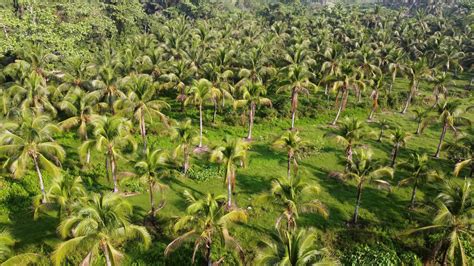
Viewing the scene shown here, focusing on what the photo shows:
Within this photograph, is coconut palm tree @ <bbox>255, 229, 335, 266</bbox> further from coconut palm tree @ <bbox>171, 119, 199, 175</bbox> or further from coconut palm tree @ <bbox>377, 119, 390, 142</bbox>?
coconut palm tree @ <bbox>377, 119, 390, 142</bbox>

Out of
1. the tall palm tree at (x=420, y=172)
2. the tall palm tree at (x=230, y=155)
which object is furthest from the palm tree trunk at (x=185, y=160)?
the tall palm tree at (x=420, y=172)

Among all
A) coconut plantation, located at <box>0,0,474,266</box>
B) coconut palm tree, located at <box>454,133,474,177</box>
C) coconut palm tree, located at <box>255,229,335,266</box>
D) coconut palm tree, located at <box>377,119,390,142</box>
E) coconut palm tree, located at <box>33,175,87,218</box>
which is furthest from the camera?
coconut palm tree, located at <box>377,119,390,142</box>

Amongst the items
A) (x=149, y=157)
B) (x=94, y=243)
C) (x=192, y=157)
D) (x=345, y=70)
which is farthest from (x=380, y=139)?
(x=94, y=243)

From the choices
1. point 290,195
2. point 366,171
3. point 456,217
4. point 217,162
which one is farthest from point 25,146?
point 456,217

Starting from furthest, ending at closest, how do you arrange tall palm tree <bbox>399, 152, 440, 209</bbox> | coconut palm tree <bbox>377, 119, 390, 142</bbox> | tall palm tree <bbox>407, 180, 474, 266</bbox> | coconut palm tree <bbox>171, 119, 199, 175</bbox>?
coconut palm tree <bbox>377, 119, 390, 142</bbox> < coconut palm tree <bbox>171, 119, 199, 175</bbox> < tall palm tree <bbox>399, 152, 440, 209</bbox> < tall palm tree <bbox>407, 180, 474, 266</bbox>

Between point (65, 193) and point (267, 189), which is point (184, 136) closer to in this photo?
point (267, 189)

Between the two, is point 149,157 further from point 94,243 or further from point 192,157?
point 192,157

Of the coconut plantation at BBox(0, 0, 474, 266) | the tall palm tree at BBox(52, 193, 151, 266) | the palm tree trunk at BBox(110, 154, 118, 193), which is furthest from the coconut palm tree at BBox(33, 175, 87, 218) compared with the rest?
the tall palm tree at BBox(52, 193, 151, 266)
